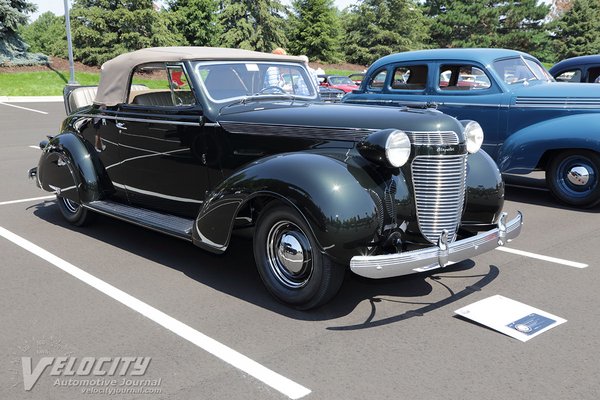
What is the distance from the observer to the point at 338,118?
402 cm

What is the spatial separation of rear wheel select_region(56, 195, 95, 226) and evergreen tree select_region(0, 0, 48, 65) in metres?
24.2

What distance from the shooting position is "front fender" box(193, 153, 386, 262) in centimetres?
344

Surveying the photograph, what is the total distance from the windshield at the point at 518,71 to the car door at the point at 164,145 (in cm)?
460

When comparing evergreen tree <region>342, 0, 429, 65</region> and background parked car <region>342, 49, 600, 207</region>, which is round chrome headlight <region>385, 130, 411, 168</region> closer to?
background parked car <region>342, 49, 600, 207</region>

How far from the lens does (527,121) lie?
23.4ft

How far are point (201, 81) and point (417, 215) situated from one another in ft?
7.11

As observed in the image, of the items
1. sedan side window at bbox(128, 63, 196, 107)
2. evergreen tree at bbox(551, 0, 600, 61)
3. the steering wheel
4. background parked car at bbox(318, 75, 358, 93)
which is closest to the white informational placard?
the steering wheel

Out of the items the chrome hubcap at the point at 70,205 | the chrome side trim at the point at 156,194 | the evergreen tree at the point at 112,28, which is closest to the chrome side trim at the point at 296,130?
the chrome side trim at the point at 156,194

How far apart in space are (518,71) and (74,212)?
6.01 metres

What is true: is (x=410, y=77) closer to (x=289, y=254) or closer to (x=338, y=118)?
(x=338, y=118)

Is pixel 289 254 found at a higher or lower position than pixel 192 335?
higher

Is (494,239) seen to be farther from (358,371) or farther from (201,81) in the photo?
(201,81)

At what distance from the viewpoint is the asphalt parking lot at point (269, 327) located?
2.90m

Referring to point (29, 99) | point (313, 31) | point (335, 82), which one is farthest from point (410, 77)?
point (313, 31)
